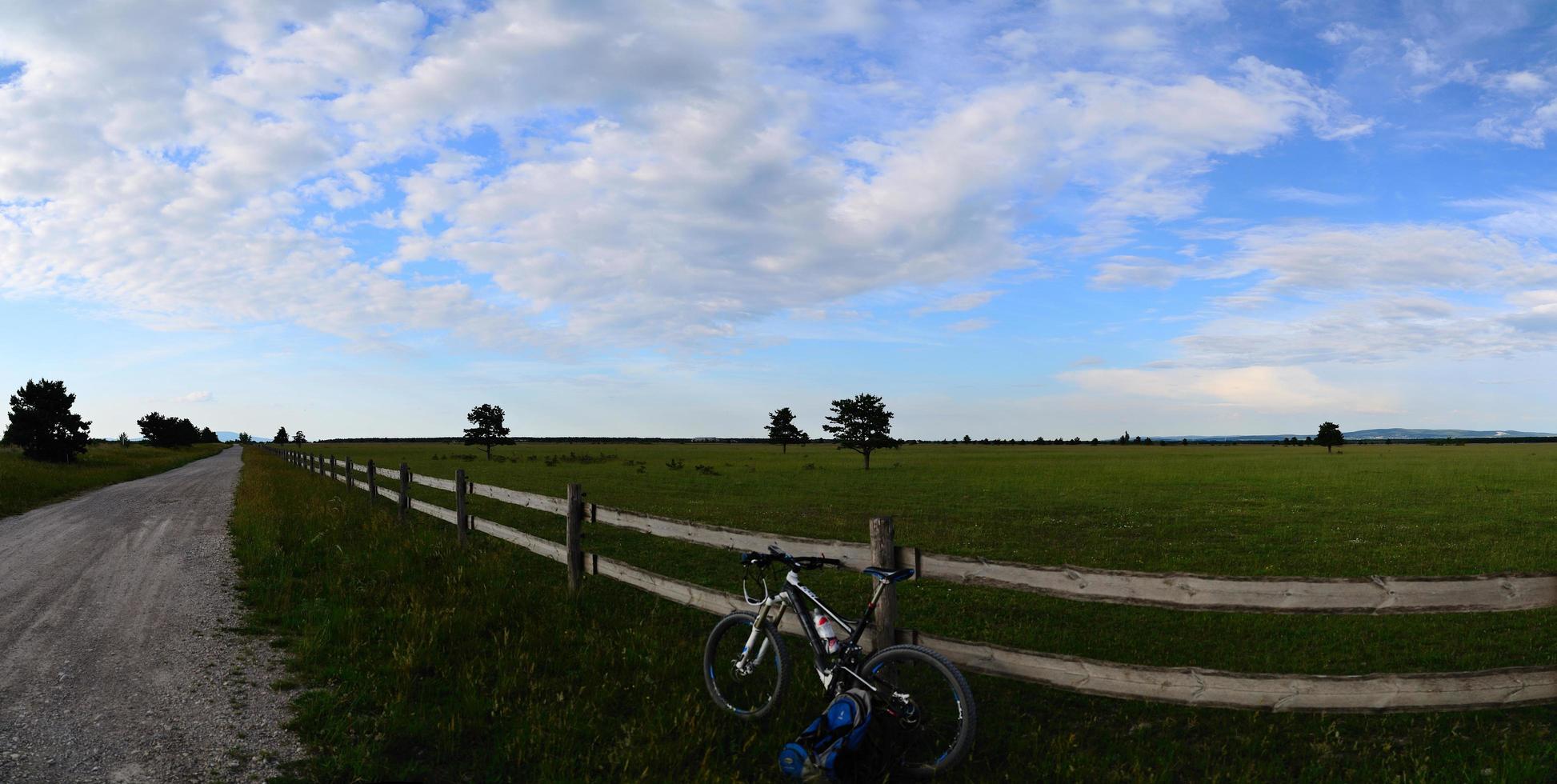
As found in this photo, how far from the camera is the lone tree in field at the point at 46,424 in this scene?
43.7m

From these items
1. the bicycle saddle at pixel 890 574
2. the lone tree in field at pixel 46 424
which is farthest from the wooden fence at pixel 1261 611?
the lone tree in field at pixel 46 424

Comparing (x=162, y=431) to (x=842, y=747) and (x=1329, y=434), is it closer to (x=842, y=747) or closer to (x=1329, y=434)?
(x=842, y=747)

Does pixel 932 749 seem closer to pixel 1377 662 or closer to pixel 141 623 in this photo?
pixel 1377 662

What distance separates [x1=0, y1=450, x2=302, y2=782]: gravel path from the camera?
18.2ft

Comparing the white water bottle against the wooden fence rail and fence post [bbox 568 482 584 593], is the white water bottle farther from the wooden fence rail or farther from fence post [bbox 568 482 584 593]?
fence post [bbox 568 482 584 593]

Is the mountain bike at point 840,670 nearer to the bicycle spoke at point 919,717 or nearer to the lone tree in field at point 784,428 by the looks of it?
the bicycle spoke at point 919,717

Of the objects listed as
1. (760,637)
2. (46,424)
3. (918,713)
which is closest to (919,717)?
(918,713)

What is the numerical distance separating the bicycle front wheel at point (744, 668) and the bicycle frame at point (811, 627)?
0.02 meters

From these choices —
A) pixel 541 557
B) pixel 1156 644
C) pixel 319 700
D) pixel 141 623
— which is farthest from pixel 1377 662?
pixel 141 623

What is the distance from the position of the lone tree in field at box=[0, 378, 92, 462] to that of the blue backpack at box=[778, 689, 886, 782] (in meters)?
56.3

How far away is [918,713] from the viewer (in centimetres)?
512

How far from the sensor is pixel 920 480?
4328 centimetres

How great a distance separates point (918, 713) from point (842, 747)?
1.89ft

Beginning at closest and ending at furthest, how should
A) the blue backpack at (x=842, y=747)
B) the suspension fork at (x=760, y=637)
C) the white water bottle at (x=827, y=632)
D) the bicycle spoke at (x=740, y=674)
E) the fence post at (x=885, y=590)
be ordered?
the blue backpack at (x=842, y=747)
the white water bottle at (x=827, y=632)
the fence post at (x=885, y=590)
the suspension fork at (x=760, y=637)
the bicycle spoke at (x=740, y=674)
